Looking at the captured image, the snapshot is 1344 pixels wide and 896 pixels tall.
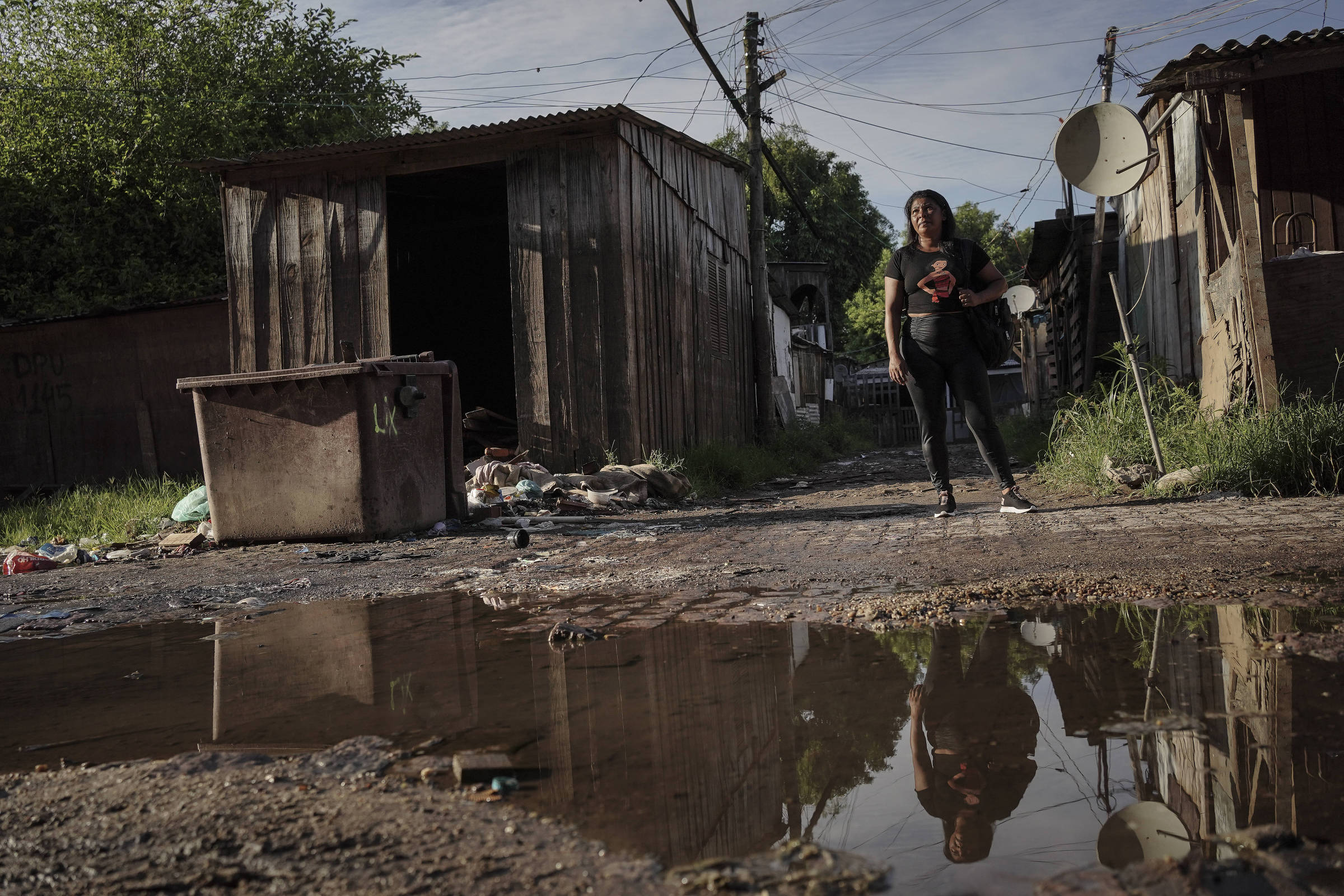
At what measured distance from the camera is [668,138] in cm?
1071

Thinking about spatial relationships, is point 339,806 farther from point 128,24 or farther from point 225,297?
point 128,24

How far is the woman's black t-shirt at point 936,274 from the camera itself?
5.62 metres

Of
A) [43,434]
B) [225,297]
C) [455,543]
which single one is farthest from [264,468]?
[43,434]

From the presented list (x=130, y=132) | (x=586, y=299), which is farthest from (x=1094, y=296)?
(x=130, y=132)

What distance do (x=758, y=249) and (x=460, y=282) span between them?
15.1 feet

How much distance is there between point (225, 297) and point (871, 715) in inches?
438

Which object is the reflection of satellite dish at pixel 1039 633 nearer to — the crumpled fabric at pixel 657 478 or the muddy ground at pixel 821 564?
the muddy ground at pixel 821 564

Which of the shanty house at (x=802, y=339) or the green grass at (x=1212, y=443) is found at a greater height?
the shanty house at (x=802, y=339)

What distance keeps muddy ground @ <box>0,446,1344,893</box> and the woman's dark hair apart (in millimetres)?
1702

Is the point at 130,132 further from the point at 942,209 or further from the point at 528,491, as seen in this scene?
the point at 942,209

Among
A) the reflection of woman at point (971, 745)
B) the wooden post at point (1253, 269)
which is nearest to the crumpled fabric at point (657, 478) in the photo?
the wooden post at point (1253, 269)

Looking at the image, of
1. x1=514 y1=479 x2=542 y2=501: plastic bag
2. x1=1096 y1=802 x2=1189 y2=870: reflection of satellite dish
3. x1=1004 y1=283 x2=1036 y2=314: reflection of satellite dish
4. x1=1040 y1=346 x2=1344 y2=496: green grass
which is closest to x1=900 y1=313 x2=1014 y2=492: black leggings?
x1=1040 y1=346 x2=1344 y2=496: green grass

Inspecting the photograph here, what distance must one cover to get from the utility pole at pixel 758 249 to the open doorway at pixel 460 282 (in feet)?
12.3

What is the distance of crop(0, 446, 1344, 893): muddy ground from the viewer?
1372 mm
